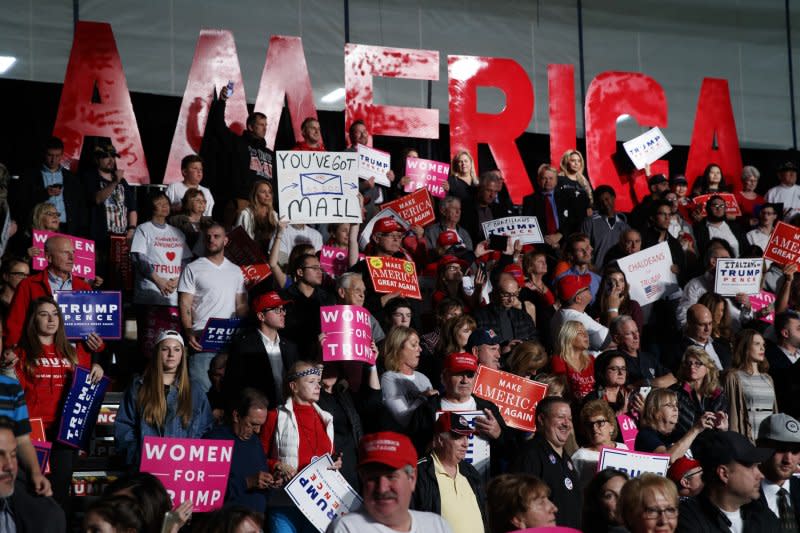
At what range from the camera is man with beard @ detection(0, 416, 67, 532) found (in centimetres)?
427

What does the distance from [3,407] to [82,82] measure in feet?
25.4

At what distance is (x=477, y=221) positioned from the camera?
11.8 metres

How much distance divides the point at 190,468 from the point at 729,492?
100 inches

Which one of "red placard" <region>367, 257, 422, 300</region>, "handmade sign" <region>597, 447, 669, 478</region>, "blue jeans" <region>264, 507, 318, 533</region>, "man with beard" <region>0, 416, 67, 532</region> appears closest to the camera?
"man with beard" <region>0, 416, 67, 532</region>

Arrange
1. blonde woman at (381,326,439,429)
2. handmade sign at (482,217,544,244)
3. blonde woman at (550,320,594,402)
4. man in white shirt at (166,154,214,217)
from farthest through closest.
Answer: handmade sign at (482,217,544,244) < man in white shirt at (166,154,214,217) < blonde woman at (550,320,594,402) < blonde woman at (381,326,439,429)

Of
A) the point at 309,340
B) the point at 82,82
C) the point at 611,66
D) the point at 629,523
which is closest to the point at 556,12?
the point at 611,66

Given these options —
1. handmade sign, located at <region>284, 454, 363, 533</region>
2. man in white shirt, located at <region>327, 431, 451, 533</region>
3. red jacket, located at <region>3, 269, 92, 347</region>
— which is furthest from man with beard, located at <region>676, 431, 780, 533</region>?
red jacket, located at <region>3, 269, 92, 347</region>

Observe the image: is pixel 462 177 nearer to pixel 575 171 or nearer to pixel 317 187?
pixel 575 171

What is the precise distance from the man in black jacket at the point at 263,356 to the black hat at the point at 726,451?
2865 mm

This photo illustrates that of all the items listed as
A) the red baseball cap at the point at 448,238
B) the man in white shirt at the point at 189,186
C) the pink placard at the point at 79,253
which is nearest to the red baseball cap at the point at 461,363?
the pink placard at the point at 79,253

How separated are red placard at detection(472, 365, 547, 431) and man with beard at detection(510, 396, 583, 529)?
0.41 meters

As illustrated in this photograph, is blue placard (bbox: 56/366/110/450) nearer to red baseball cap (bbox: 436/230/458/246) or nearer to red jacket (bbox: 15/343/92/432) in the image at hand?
red jacket (bbox: 15/343/92/432)

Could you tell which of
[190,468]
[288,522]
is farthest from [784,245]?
[190,468]

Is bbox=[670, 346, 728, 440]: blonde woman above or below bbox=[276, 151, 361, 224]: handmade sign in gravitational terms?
below
